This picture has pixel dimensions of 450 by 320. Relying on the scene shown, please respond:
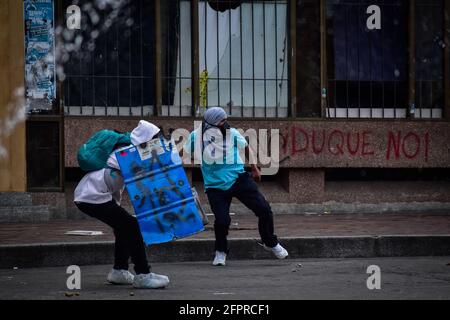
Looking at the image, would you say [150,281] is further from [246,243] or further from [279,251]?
[246,243]

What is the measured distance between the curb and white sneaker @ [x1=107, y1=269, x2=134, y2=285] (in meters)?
2.03

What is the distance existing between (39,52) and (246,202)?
4.94 meters

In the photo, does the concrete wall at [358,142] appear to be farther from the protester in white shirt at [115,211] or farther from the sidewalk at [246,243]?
the protester in white shirt at [115,211]

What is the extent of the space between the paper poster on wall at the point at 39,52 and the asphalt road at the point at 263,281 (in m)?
4.44

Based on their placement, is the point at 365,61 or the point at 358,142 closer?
the point at 358,142

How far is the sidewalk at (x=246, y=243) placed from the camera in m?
10.8

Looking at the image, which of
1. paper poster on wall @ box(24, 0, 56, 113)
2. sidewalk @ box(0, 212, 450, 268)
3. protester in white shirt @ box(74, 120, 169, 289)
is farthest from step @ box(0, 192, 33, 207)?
protester in white shirt @ box(74, 120, 169, 289)

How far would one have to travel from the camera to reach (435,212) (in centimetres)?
1550

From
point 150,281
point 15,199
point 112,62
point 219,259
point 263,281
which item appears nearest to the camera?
point 150,281

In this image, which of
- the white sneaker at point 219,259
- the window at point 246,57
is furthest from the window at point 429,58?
the white sneaker at point 219,259

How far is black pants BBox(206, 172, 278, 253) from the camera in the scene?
34.6 feet

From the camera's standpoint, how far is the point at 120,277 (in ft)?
28.9

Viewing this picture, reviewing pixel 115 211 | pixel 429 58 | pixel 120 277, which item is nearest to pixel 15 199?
pixel 120 277
